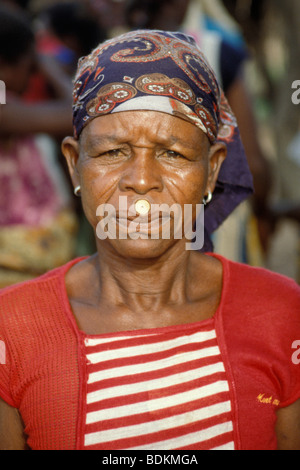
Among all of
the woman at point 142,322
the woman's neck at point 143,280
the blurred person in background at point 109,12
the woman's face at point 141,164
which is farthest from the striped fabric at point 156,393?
the blurred person in background at point 109,12

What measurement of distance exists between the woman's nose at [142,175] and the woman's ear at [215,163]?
265 mm

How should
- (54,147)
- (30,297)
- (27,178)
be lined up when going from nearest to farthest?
(30,297), (27,178), (54,147)

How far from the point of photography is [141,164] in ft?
6.49

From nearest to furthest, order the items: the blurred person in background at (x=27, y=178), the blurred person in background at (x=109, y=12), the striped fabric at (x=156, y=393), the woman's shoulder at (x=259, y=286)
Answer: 1. the striped fabric at (x=156, y=393)
2. the woman's shoulder at (x=259, y=286)
3. the blurred person in background at (x=27, y=178)
4. the blurred person in background at (x=109, y=12)

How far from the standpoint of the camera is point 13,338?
2.04 meters

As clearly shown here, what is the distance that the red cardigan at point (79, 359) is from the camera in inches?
77.2

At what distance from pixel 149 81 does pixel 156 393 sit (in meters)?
0.96

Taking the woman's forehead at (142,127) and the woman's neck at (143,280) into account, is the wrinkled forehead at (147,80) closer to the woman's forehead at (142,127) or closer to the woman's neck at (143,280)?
the woman's forehead at (142,127)

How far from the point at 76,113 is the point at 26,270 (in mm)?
1561

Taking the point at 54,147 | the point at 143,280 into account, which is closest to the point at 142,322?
the point at 143,280

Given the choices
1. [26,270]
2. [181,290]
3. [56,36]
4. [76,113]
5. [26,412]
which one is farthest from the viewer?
[56,36]

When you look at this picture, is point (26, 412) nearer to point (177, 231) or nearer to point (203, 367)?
point (203, 367)

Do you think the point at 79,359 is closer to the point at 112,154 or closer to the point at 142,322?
the point at 142,322

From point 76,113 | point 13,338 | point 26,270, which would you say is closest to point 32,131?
point 26,270
